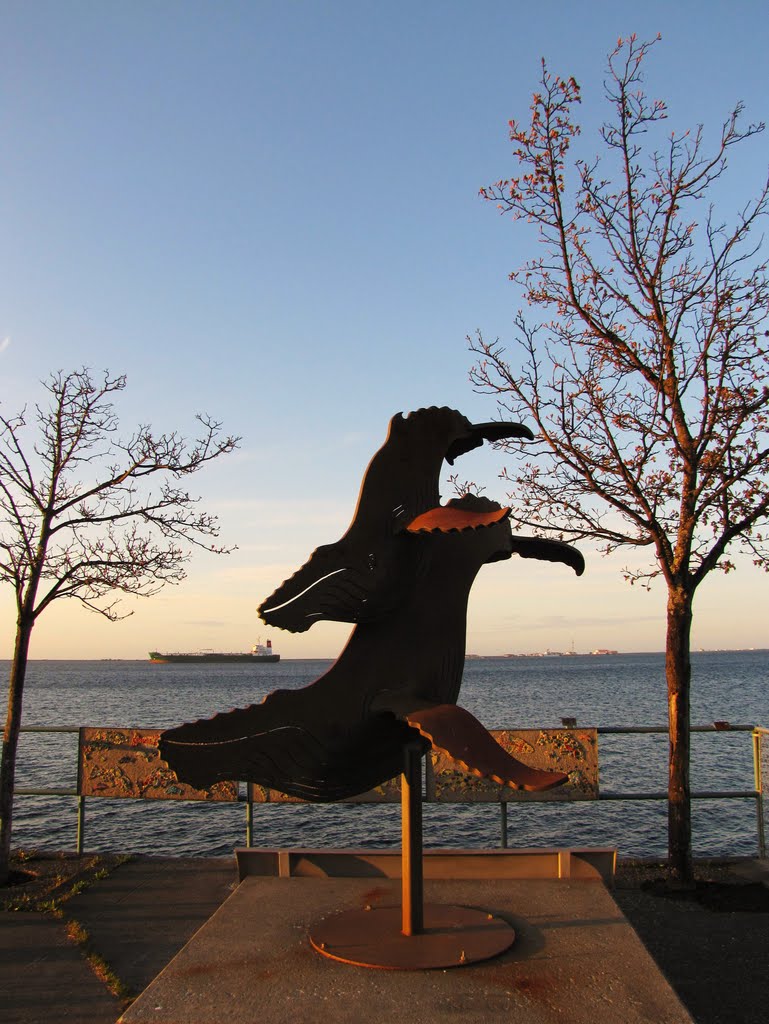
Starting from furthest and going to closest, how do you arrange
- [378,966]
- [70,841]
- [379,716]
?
[70,841] < [379,716] < [378,966]

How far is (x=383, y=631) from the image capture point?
5.60m

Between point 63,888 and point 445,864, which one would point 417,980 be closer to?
point 445,864

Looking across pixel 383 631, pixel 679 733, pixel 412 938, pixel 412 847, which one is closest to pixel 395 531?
pixel 383 631

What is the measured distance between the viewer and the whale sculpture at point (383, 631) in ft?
16.2

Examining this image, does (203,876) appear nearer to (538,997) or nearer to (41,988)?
(41,988)

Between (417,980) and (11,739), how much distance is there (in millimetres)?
6203

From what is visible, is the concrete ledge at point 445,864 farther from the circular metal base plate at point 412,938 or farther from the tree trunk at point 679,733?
the tree trunk at point 679,733

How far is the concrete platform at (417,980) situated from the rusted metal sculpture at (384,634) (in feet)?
2.50

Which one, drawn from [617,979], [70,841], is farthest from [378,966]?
[70,841]

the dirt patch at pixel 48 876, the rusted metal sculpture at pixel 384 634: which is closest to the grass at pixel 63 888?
the dirt patch at pixel 48 876

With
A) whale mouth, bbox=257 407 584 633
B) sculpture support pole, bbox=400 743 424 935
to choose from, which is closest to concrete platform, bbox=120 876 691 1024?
sculpture support pole, bbox=400 743 424 935

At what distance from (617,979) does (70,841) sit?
13.0m

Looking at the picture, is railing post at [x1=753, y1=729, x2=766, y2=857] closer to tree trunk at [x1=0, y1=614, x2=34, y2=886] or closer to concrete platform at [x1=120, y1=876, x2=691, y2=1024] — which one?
concrete platform at [x1=120, y1=876, x2=691, y2=1024]

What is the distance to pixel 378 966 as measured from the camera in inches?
195
